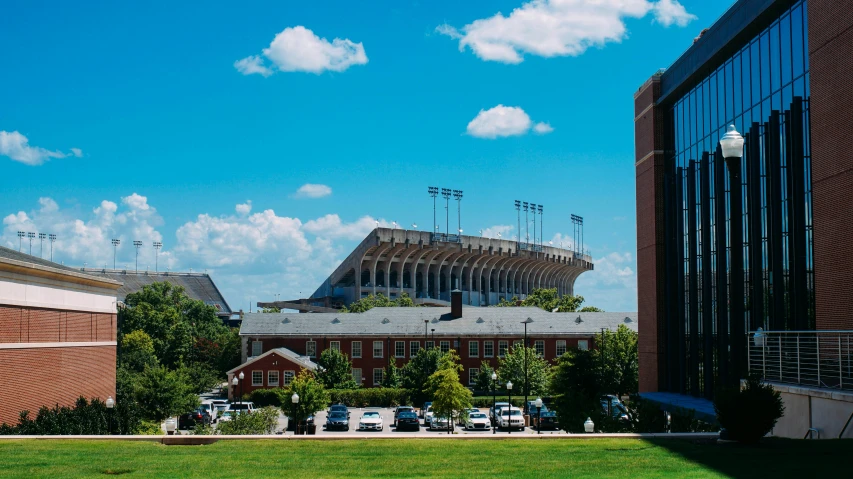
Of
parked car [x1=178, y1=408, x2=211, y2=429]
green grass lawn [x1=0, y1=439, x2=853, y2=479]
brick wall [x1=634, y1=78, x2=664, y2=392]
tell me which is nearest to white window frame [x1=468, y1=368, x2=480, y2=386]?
brick wall [x1=634, y1=78, x2=664, y2=392]

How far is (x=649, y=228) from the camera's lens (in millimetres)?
→ 50562

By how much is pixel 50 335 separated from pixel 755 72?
32459 mm

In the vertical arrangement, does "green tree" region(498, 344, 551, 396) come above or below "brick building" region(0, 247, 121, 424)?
below

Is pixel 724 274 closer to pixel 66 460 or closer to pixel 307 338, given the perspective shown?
pixel 66 460

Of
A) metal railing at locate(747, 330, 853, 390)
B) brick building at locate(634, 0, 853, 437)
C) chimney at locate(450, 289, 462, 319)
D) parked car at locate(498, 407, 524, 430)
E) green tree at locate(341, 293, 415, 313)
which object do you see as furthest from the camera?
green tree at locate(341, 293, 415, 313)

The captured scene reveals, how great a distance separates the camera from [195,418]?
170 feet

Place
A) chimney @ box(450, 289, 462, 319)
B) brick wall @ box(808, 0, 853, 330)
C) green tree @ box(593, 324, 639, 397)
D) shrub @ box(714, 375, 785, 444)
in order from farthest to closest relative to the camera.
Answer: chimney @ box(450, 289, 462, 319)
green tree @ box(593, 324, 639, 397)
brick wall @ box(808, 0, 853, 330)
shrub @ box(714, 375, 785, 444)

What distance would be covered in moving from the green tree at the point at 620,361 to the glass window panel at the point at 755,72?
29.5 meters

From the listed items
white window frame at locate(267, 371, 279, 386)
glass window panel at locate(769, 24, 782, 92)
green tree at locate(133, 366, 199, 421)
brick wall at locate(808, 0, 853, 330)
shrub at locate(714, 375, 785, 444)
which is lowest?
white window frame at locate(267, 371, 279, 386)

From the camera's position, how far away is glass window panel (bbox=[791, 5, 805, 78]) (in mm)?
33750

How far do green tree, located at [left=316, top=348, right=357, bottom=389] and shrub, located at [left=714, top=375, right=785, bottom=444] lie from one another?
60.9m

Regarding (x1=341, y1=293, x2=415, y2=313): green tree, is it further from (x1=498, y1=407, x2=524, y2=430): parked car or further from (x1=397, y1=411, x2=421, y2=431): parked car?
(x1=397, y1=411, x2=421, y2=431): parked car

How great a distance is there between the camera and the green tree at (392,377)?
77188 mm

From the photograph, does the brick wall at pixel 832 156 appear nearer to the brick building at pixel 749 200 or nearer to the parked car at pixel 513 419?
the brick building at pixel 749 200
